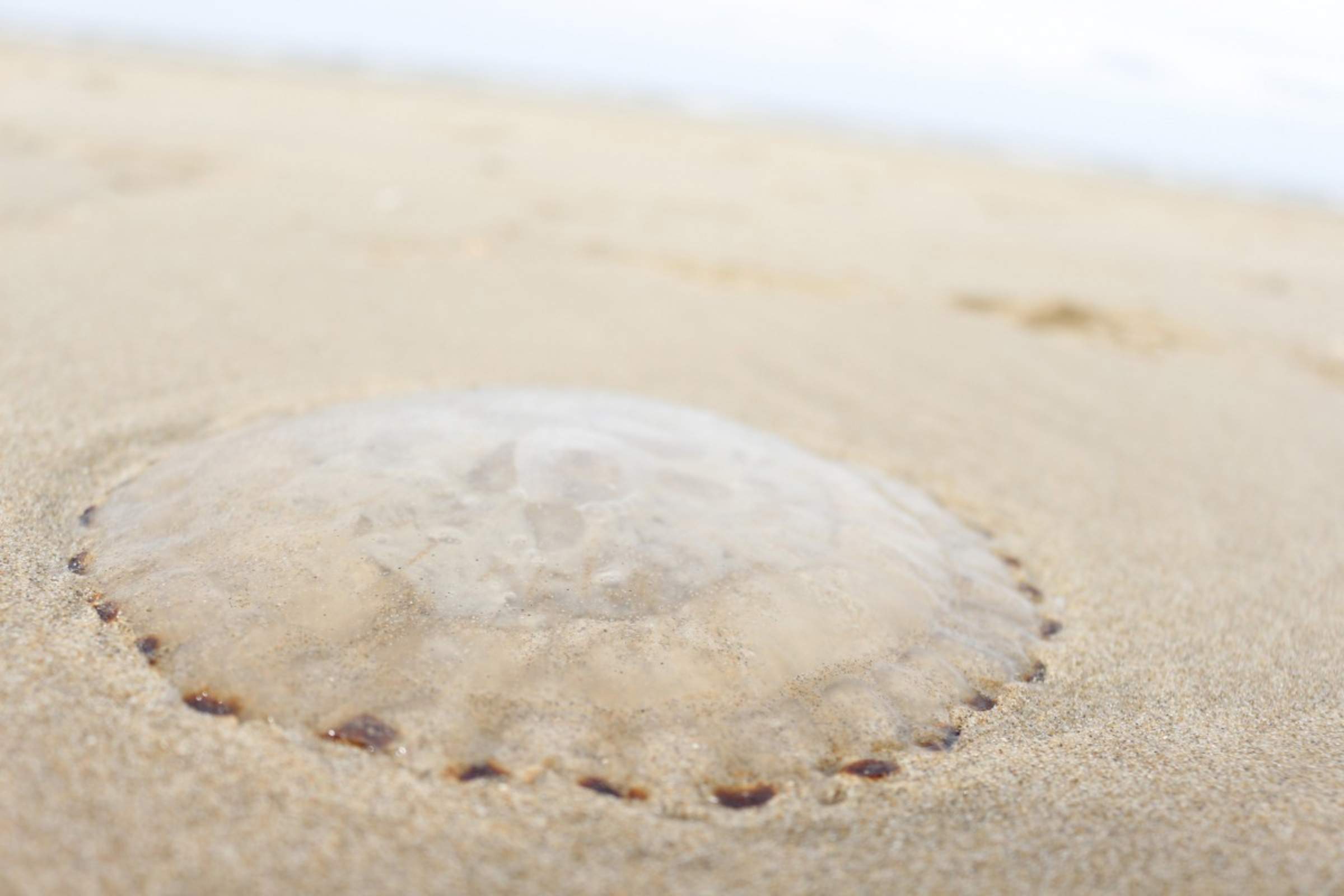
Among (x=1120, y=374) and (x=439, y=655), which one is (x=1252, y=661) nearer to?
(x=439, y=655)

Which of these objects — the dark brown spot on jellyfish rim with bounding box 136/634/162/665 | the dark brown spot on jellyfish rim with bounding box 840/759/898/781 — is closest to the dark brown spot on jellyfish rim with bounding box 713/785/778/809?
the dark brown spot on jellyfish rim with bounding box 840/759/898/781

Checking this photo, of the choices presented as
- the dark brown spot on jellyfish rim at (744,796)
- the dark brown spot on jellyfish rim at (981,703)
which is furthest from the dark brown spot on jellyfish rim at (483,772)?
the dark brown spot on jellyfish rim at (981,703)

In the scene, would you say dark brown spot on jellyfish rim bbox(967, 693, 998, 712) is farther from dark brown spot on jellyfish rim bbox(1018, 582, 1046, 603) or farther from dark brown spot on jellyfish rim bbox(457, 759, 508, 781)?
dark brown spot on jellyfish rim bbox(457, 759, 508, 781)

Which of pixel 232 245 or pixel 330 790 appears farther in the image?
pixel 232 245

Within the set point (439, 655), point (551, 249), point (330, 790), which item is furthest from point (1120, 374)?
point (330, 790)

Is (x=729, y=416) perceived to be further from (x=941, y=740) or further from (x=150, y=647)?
(x=150, y=647)

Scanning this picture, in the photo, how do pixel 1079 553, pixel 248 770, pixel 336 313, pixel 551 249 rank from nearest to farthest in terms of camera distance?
pixel 248 770, pixel 1079 553, pixel 336 313, pixel 551 249
